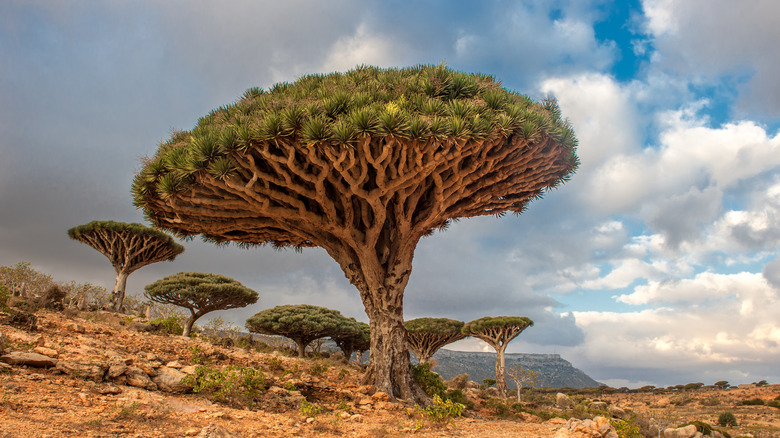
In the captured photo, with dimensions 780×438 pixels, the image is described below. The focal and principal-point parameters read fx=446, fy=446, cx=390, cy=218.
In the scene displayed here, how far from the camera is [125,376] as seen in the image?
754cm

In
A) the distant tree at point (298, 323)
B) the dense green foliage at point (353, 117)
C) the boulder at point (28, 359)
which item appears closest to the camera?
the boulder at point (28, 359)

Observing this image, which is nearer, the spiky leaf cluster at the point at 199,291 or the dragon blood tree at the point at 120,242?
the spiky leaf cluster at the point at 199,291

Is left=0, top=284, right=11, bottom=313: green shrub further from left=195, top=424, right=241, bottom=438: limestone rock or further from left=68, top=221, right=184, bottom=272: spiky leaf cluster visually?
left=68, top=221, right=184, bottom=272: spiky leaf cluster

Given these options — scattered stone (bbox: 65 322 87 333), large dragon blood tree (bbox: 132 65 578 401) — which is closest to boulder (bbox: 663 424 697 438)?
large dragon blood tree (bbox: 132 65 578 401)

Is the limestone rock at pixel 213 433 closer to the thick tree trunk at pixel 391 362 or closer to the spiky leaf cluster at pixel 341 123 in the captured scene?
the spiky leaf cluster at pixel 341 123

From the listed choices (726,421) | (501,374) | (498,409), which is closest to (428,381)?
(498,409)

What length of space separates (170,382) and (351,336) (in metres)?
26.6

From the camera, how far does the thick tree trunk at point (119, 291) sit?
26.2 metres

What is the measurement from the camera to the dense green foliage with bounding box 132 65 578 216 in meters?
8.49

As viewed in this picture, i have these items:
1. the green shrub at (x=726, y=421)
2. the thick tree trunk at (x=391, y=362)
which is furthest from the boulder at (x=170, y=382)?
the green shrub at (x=726, y=421)

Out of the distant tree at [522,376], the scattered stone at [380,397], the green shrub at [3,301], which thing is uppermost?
the green shrub at [3,301]

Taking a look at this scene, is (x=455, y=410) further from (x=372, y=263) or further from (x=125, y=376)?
(x=125, y=376)

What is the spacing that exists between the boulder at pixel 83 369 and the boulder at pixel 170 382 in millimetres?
863

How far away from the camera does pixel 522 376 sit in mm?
27969
